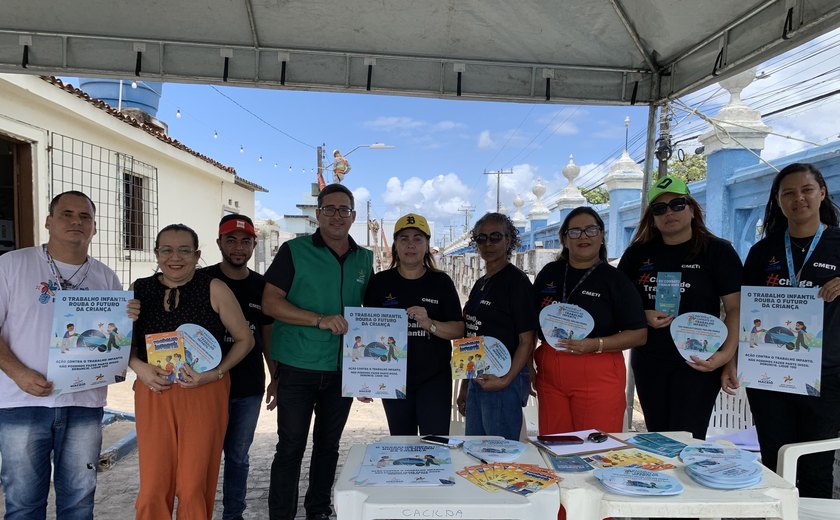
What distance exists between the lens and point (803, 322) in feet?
7.88

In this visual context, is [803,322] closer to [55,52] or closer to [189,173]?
[55,52]

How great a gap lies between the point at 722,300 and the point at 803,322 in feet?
1.23

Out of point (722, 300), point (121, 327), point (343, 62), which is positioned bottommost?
point (121, 327)

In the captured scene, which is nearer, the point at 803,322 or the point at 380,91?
the point at 803,322

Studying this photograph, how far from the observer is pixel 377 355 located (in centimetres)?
263

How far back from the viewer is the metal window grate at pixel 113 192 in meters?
6.87

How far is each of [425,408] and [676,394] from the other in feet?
4.46

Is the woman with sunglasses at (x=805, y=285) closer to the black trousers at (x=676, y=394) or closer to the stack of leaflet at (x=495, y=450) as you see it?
the black trousers at (x=676, y=394)

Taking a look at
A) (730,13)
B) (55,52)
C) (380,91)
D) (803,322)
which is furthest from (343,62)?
(803,322)

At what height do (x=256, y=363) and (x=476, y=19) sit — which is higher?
(x=476, y=19)

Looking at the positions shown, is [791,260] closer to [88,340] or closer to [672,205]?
[672,205]

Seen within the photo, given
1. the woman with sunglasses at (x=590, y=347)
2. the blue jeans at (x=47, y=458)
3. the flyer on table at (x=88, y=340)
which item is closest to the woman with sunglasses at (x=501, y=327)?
the woman with sunglasses at (x=590, y=347)

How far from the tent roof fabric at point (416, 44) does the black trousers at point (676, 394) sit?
2013mm

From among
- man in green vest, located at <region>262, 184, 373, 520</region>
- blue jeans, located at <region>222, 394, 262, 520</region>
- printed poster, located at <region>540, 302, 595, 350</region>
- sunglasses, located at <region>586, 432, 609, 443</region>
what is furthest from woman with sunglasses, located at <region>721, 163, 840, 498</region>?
blue jeans, located at <region>222, 394, 262, 520</region>
